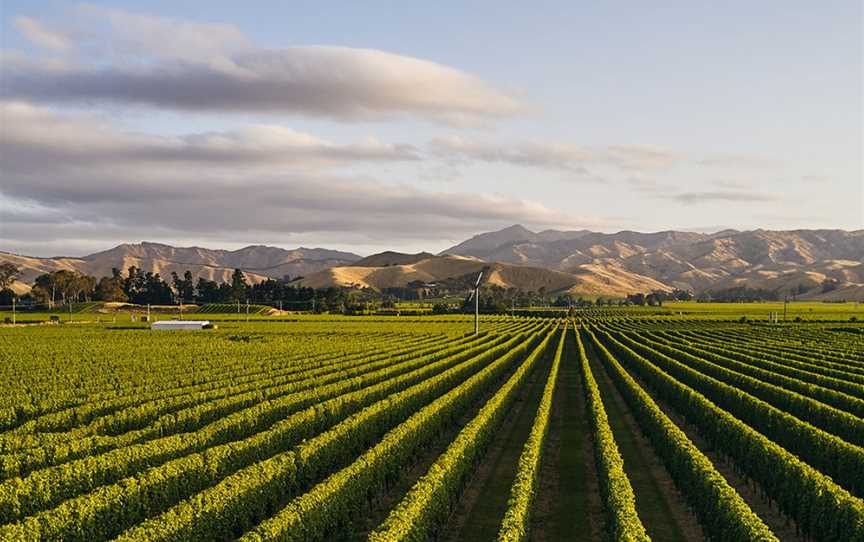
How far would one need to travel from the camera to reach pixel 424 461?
91.8ft

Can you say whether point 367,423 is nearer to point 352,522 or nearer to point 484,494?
point 484,494

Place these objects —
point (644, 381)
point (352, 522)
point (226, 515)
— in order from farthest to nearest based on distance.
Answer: point (644, 381) < point (352, 522) < point (226, 515)

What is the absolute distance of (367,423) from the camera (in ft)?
92.9

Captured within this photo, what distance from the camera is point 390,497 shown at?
922 inches

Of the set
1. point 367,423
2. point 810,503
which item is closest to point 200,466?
point 367,423

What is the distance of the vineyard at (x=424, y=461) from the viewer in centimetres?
1745

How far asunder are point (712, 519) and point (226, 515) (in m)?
12.8

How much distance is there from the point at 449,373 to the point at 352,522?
2505cm

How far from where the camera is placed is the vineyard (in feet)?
57.3

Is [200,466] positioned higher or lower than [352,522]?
higher

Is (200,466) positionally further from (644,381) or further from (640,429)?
(644,381)

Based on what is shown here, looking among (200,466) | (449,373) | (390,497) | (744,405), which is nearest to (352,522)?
(390,497)

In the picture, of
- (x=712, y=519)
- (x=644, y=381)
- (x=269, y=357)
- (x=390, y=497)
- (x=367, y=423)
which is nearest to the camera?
(x=712, y=519)

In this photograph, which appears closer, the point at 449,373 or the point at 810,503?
the point at 810,503
